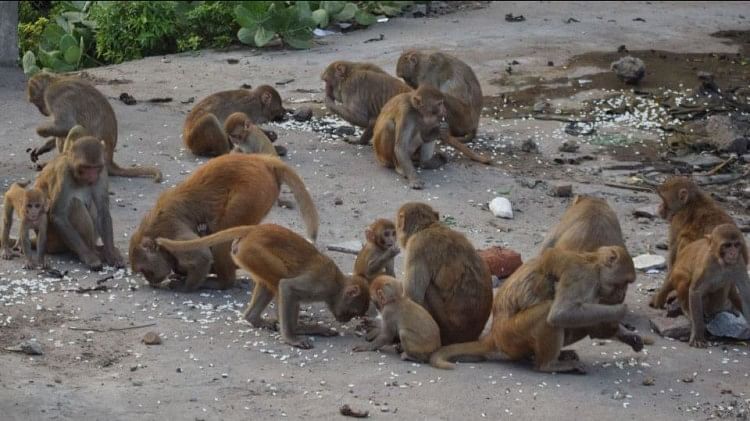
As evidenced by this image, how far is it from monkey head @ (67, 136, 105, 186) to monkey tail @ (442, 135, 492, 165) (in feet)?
17.4

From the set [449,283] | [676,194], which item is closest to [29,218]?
[449,283]

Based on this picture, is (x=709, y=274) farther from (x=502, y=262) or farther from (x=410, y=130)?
(x=410, y=130)

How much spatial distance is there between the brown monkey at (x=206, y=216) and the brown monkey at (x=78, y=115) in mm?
2873

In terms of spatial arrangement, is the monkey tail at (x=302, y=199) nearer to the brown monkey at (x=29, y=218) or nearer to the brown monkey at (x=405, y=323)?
the brown monkey at (x=405, y=323)

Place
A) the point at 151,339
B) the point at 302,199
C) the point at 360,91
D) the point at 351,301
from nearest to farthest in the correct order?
the point at 151,339 → the point at 351,301 → the point at 302,199 → the point at 360,91

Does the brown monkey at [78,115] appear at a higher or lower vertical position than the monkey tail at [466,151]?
higher

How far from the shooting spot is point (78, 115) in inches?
555

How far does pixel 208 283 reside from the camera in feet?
36.6

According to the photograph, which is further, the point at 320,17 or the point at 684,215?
the point at 320,17

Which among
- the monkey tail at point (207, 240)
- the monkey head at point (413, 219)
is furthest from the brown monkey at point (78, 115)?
the monkey head at point (413, 219)

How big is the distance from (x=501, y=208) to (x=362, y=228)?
1.59m

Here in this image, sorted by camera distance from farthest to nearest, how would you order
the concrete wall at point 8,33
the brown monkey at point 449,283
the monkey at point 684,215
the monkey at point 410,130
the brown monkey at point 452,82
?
the concrete wall at point 8,33 → the brown monkey at point 452,82 → the monkey at point 410,130 → the monkey at point 684,215 → the brown monkey at point 449,283

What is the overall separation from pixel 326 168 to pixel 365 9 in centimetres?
758

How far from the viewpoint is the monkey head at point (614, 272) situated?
959cm
